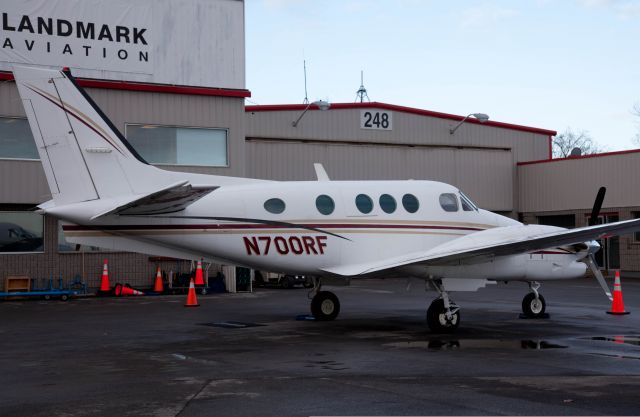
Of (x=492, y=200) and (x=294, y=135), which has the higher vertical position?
(x=294, y=135)

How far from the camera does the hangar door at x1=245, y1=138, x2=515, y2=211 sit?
37.5 metres

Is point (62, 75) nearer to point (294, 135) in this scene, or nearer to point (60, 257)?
point (60, 257)

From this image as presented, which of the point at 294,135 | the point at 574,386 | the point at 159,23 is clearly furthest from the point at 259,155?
the point at 574,386

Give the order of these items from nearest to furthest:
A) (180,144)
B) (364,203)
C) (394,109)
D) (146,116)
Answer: (364,203), (146,116), (180,144), (394,109)

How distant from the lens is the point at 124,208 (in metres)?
14.7

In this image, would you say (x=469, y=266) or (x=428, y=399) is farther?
(x=469, y=266)

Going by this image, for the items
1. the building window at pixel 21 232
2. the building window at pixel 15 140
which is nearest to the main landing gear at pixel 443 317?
the building window at pixel 21 232

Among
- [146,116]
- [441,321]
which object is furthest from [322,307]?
[146,116]

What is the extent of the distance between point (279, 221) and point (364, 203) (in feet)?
6.76

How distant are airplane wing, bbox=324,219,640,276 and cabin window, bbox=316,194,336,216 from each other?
1.30m

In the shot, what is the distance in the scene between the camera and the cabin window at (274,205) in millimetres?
16281

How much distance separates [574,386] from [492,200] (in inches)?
1413

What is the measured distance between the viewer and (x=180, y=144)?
29.6m

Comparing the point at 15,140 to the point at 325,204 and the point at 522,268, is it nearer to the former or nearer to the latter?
the point at 325,204
